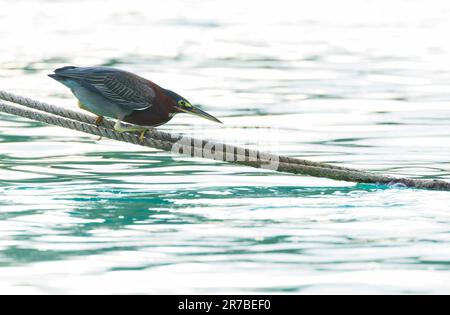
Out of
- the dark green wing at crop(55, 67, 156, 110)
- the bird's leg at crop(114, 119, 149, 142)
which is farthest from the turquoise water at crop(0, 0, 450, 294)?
the dark green wing at crop(55, 67, 156, 110)

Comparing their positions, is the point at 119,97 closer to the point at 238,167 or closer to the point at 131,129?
the point at 131,129

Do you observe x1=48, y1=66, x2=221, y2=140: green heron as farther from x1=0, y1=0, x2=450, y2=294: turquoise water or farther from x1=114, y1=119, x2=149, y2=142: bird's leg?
x1=0, y1=0, x2=450, y2=294: turquoise water

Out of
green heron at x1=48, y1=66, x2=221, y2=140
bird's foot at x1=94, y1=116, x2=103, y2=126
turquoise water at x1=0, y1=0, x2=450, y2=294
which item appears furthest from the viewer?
bird's foot at x1=94, y1=116, x2=103, y2=126

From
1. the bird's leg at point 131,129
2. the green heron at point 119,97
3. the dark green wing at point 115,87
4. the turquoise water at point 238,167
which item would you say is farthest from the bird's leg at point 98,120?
the turquoise water at point 238,167

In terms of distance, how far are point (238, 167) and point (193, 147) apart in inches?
76.2

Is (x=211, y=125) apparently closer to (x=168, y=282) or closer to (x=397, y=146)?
(x=397, y=146)

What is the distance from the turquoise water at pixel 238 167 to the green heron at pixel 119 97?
71cm

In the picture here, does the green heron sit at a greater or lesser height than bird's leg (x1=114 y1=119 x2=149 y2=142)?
greater

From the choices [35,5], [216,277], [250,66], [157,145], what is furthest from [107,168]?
[35,5]

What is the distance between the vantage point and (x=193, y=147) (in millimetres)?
10125

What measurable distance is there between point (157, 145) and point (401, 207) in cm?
183

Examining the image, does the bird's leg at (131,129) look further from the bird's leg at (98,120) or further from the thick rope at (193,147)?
the bird's leg at (98,120)

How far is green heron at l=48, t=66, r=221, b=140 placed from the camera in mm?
9742

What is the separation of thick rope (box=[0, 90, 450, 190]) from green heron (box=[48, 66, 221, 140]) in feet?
0.29
